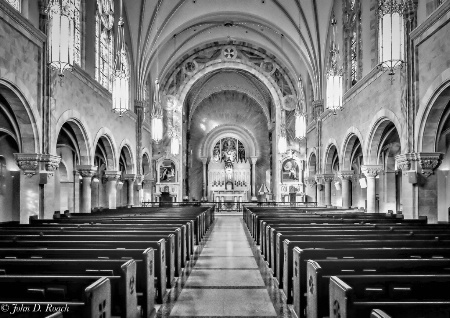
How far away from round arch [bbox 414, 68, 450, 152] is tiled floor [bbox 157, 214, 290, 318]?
5471mm

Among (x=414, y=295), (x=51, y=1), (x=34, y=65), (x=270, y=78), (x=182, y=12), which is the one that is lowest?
(x=414, y=295)

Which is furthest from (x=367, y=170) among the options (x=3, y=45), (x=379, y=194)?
(x=3, y=45)

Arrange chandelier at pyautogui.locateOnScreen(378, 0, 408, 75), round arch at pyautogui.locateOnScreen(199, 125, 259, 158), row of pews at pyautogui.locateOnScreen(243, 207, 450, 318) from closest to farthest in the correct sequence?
row of pews at pyautogui.locateOnScreen(243, 207, 450, 318) → chandelier at pyautogui.locateOnScreen(378, 0, 408, 75) → round arch at pyautogui.locateOnScreen(199, 125, 259, 158)

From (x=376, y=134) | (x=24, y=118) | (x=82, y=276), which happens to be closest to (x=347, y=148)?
(x=376, y=134)

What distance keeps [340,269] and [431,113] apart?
8505 millimetres

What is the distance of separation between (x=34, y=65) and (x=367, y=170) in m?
11.7

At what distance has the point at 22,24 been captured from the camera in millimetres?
11023

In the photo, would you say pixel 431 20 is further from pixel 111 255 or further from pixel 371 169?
pixel 111 255

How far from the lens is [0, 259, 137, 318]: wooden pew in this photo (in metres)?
4.22

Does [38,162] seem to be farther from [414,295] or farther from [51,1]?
[414,295]

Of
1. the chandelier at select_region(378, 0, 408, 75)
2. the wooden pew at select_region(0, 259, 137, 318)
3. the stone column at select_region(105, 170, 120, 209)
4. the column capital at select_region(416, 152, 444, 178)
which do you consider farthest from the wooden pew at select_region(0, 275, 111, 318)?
the stone column at select_region(105, 170, 120, 209)

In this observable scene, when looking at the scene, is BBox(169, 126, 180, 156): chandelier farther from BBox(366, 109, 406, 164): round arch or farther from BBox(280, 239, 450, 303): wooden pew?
BBox(280, 239, 450, 303): wooden pew

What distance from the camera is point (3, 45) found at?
10227 millimetres

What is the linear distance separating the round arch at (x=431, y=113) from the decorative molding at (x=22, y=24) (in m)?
10.2
